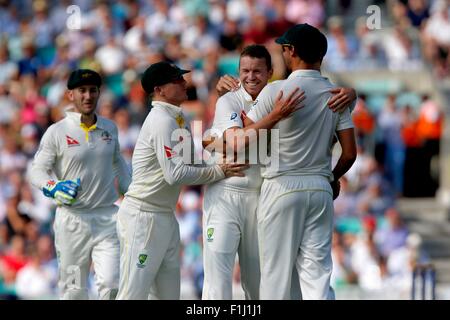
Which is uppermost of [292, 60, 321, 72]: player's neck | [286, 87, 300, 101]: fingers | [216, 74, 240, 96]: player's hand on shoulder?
[292, 60, 321, 72]: player's neck

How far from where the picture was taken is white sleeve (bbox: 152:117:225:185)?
10016 millimetres

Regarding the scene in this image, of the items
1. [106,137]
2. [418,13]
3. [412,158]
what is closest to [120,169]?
[106,137]

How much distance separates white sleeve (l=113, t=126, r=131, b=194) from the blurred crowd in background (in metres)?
4.69

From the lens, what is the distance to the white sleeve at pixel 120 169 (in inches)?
451

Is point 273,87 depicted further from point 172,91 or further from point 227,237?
point 227,237

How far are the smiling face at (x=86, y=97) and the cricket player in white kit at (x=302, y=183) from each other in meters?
2.16

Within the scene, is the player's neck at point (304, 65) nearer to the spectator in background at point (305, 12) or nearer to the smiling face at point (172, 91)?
the smiling face at point (172, 91)

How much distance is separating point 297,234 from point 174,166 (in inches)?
51.1

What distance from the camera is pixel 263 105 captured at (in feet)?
31.0

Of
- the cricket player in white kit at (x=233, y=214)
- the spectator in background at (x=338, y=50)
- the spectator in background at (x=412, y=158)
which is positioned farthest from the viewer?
the spectator in background at (x=338, y=50)

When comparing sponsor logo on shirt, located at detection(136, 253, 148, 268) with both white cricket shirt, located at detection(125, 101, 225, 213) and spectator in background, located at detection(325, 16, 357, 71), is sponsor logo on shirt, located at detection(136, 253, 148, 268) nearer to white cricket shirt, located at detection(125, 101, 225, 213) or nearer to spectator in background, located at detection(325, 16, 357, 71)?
white cricket shirt, located at detection(125, 101, 225, 213)

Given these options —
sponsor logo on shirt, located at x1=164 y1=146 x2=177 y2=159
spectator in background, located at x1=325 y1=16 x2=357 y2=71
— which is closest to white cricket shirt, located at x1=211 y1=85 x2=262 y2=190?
sponsor logo on shirt, located at x1=164 y1=146 x2=177 y2=159

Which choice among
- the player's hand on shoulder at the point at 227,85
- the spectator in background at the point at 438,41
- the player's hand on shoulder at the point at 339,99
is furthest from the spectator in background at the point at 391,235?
the player's hand on shoulder at the point at 339,99

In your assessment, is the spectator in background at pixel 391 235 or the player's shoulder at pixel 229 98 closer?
the player's shoulder at pixel 229 98
